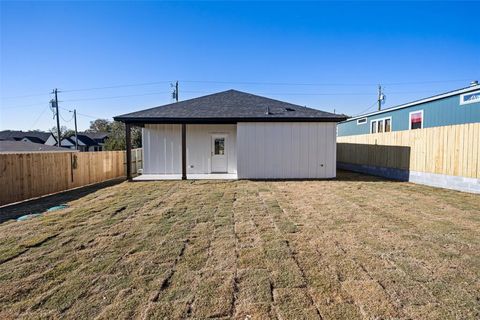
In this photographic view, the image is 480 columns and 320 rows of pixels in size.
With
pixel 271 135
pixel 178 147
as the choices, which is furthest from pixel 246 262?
pixel 178 147

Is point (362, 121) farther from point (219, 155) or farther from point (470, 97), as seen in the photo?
point (219, 155)

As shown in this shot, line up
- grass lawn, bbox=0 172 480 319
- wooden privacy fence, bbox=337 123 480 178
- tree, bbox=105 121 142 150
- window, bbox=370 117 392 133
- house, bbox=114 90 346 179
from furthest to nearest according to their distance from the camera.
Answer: tree, bbox=105 121 142 150 → window, bbox=370 117 392 133 → house, bbox=114 90 346 179 → wooden privacy fence, bbox=337 123 480 178 → grass lawn, bbox=0 172 480 319

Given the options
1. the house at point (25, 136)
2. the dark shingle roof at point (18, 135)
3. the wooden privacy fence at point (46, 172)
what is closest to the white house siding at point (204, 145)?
the wooden privacy fence at point (46, 172)

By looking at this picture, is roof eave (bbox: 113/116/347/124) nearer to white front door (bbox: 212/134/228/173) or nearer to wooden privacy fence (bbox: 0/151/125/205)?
white front door (bbox: 212/134/228/173)

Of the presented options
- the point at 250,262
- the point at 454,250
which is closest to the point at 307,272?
the point at 250,262

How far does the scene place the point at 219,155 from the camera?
12.4 metres

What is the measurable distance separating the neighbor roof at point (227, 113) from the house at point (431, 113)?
424 centimetres

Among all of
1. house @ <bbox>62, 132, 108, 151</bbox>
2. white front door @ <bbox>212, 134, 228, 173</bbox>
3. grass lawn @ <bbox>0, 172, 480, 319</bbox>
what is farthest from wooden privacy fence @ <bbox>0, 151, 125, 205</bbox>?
house @ <bbox>62, 132, 108, 151</bbox>

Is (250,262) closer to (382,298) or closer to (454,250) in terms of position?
(382,298)

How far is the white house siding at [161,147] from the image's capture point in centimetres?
1224

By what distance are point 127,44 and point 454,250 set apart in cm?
1614

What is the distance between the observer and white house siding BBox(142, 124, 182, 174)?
12.2 meters

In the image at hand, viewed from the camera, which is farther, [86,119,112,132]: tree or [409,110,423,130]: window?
[86,119,112,132]: tree

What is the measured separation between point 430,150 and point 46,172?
13019 millimetres
